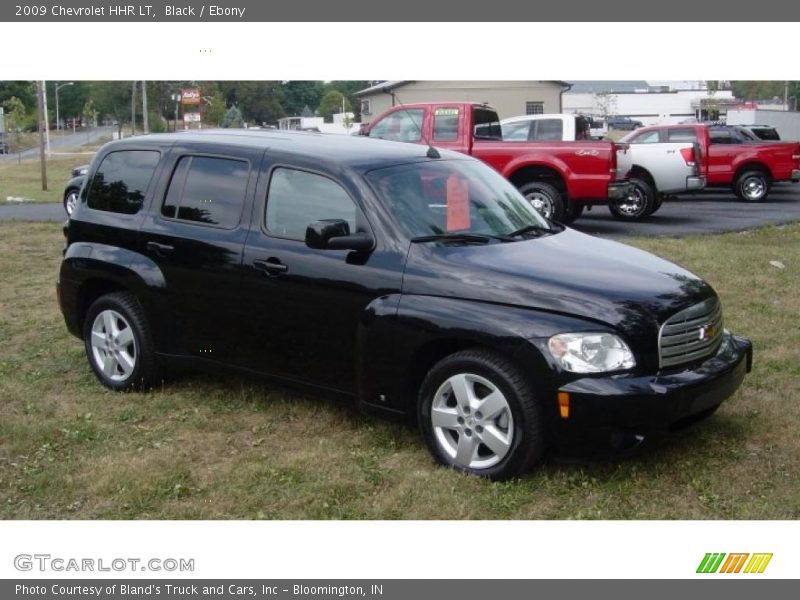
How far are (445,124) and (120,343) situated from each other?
9057 mm

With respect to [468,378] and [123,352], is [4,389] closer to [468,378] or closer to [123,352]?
[123,352]

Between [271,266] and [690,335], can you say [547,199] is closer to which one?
[271,266]

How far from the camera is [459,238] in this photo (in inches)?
211

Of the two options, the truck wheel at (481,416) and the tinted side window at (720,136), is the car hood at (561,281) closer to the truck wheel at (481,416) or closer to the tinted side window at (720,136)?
the truck wheel at (481,416)

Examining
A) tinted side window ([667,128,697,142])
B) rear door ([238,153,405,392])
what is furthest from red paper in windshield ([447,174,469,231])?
tinted side window ([667,128,697,142])

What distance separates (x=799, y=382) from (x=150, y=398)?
448 centimetres

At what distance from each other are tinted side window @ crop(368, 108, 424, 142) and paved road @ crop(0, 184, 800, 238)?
10.2 feet

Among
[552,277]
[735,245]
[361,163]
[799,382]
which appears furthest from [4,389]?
[735,245]

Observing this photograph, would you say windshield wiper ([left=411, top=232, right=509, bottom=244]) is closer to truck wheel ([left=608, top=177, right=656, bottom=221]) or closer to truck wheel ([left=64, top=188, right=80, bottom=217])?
truck wheel ([left=608, top=177, right=656, bottom=221])

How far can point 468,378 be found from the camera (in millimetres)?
4840

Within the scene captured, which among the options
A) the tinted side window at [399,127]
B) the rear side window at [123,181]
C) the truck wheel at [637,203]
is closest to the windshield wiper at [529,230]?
the rear side window at [123,181]

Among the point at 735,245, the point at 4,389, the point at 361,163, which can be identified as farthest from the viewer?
the point at 735,245

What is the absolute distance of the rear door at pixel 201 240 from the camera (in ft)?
19.0

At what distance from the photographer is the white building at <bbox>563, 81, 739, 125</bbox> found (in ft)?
221
